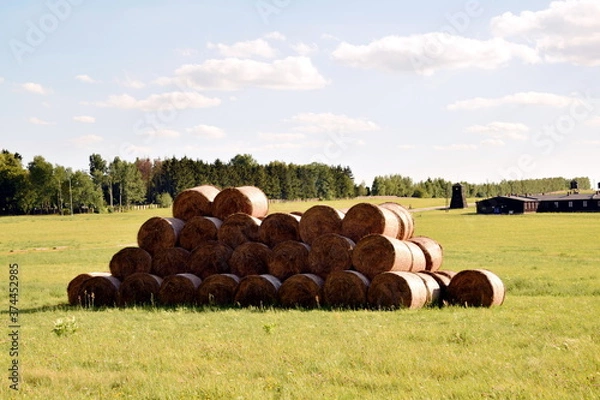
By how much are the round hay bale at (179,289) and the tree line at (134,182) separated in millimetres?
107871

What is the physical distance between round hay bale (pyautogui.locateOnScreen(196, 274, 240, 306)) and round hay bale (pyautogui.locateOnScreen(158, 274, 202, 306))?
0.24m

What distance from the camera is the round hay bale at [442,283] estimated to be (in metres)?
17.7

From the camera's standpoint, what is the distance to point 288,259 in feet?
60.2

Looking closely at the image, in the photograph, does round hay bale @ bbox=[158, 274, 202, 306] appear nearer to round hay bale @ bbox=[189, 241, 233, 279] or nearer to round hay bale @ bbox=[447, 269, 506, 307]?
round hay bale @ bbox=[189, 241, 233, 279]

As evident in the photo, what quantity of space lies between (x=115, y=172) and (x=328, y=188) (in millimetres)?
Result: 53377

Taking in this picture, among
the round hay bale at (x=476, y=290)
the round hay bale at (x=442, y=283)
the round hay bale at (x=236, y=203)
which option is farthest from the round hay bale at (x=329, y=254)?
the round hay bale at (x=236, y=203)

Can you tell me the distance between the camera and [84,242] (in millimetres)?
56000

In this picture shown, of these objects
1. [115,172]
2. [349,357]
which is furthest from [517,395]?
[115,172]

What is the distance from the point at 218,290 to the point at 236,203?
2.91 meters

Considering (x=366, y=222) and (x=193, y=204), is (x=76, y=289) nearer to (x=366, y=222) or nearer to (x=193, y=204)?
(x=193, y=204)

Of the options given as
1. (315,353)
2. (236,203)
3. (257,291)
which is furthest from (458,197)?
(315,353)

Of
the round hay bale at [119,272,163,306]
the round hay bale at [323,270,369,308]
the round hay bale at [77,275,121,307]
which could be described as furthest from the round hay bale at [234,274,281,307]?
the round hay bale at [77,275,121,307]

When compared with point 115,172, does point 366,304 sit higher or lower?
lower

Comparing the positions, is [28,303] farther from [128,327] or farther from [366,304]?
[366,304]
